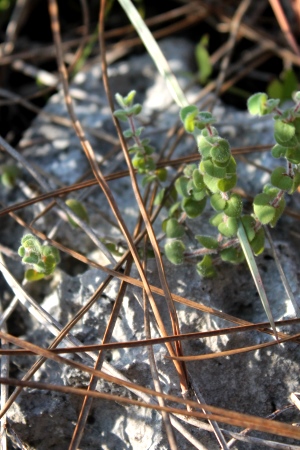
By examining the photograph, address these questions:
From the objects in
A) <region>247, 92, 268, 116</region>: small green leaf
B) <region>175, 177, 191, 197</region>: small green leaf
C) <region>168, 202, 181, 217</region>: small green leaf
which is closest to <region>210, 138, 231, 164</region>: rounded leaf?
<region>247, 92, 268, 116</region>: small green leaf

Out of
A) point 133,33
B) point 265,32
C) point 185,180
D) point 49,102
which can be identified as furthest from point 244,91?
point 185,180

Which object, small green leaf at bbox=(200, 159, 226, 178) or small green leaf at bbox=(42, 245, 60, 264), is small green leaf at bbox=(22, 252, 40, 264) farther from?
small green leaf at bbox=(200, 159, 226, 178)

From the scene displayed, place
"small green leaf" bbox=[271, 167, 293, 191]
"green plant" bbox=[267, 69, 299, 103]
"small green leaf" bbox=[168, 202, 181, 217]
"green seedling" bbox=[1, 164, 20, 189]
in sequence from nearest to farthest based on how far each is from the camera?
1. "small green leaf" bbox=[271, 167, 293, 191]
2. "small green leaf" bbox=[168, 202, 181, 217]
3. "green seedling" bbox=[1, 164, 20, 189]
4. "green plant" bbox=[267, 69, 299, 103]

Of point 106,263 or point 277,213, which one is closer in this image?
point 277,213

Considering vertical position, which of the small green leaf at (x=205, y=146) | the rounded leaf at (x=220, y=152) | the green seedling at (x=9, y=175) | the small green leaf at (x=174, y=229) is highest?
the green seedling at (x=9, y=175)

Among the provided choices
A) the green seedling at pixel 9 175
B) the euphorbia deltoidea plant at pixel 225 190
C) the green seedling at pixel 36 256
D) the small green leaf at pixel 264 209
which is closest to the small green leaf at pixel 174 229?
the euphorbia deltoidea plant at pixel 225 190

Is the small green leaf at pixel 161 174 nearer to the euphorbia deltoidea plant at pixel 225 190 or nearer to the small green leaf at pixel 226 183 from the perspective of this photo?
the euphorbia deltoidea plant at pixel 225 190

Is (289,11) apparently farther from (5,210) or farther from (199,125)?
(5,210)
